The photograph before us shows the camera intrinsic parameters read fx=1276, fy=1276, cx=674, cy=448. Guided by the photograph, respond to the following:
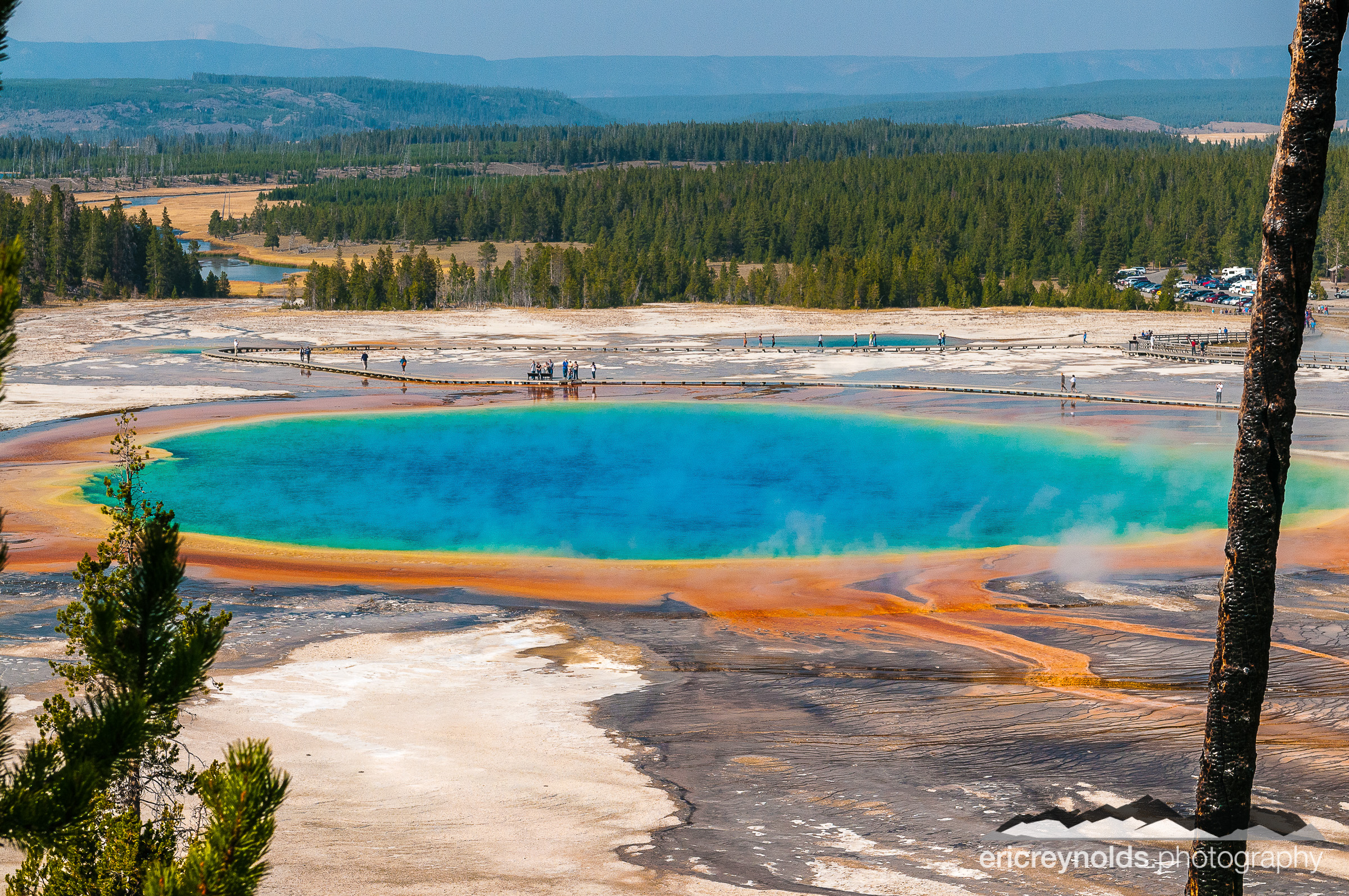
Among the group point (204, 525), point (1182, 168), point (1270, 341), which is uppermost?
point (1182, 168)

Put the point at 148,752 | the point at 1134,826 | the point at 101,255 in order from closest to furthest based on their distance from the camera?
the point at 148,752
the point at 1134,826
the point at 101,255

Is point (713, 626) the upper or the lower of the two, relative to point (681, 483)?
lower

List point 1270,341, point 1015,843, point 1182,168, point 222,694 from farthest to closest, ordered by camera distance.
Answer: point 1182,168
point 222,694
point 1015,843
point 1270,341

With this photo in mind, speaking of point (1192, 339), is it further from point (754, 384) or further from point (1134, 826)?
point (1134, 826)

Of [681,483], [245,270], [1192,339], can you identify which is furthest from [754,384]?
[245,270]

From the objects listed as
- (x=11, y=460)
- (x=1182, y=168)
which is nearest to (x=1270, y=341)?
(x=11, y=460)

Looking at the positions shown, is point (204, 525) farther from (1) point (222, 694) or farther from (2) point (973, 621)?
(2) point (973, 621)
